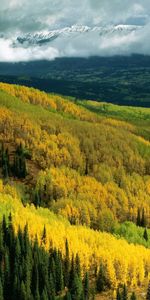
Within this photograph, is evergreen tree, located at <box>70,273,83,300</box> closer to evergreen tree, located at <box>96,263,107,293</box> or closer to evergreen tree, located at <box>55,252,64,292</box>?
evergreen tree, located at <box>55,252,64,292</box>

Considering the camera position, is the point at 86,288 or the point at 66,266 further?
the point at 66,266

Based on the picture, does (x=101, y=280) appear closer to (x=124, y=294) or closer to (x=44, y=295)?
(x=124, y=294)

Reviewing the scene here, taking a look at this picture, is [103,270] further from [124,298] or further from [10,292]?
[10,292]

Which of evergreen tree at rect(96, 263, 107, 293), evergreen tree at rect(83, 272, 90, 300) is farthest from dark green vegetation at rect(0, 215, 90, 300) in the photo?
evergreen tree at rect(96, 263, 107, 293)

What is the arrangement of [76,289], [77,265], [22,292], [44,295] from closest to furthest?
[44,295] < [22,292] < [76,289] < [77,265]

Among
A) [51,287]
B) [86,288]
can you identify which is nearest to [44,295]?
[51,287]

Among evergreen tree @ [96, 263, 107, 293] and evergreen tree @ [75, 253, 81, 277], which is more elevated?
evergreen tree @ [75, 253, 81, 277]

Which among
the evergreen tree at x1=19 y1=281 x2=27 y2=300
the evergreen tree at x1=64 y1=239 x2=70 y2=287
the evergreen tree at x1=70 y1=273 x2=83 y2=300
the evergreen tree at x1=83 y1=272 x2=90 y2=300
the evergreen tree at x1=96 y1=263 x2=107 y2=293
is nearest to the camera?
the evergreen tree at x1=19 y1=281 x2=27 y2=300

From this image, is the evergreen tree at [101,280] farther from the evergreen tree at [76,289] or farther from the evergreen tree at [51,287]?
the evergreen tree at [51,287]

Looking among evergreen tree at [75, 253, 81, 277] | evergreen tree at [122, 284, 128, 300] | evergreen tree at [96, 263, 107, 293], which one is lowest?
evergreen tree at [96, 263, 107, 293]

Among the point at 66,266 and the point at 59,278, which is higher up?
the point at 66,266

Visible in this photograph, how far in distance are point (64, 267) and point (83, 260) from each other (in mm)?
11268

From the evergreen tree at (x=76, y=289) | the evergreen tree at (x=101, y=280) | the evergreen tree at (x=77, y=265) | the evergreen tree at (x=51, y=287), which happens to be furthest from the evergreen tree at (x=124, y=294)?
the evergreen tree at (x=51, y=287)

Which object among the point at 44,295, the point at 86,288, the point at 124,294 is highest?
the point at 44,295
